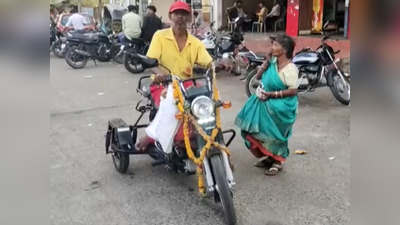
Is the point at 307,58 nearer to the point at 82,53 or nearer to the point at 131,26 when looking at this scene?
the point at 131,26

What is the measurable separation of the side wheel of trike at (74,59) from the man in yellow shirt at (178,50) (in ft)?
27.5

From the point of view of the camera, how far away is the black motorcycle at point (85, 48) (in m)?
11.6

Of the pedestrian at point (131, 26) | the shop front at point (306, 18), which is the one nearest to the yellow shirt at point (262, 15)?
the shop front at point (306, 18)

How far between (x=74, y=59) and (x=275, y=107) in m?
9.00

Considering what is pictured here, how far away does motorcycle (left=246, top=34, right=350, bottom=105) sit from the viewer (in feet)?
21.6

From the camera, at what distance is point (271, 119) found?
12.8 ft

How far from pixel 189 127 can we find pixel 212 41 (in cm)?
723

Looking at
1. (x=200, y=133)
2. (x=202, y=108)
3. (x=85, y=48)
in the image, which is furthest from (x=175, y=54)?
(x=85, y=48)

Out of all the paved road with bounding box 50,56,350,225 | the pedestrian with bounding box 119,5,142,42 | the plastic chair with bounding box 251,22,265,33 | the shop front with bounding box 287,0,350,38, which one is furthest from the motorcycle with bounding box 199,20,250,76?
the plastic chair with bounding box 251,22,265,33

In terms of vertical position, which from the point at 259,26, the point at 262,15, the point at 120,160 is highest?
the point at 262,15

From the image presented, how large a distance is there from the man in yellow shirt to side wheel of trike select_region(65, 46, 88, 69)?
8.39 m

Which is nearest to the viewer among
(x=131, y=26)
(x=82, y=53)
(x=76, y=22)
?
(x=131, y=26)
